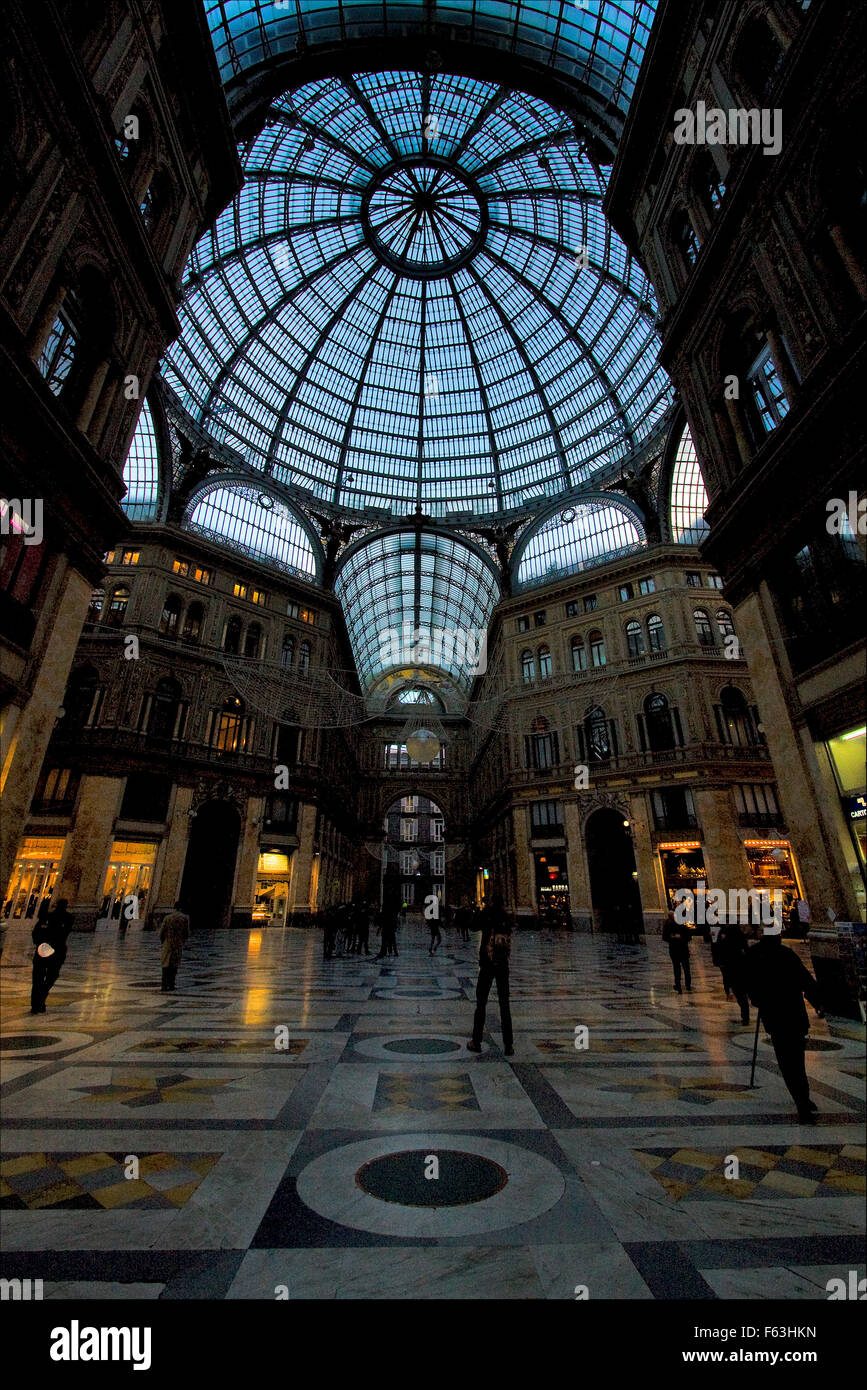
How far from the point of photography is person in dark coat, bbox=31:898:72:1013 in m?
8.03

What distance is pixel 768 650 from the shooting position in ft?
41.0

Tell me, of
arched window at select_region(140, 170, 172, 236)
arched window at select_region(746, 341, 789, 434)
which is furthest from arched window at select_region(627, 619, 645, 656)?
arched window at select_region(140, 170, 172, 236)

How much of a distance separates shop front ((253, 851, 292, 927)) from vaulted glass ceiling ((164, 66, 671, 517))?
84.0 feet

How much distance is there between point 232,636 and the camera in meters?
35.0

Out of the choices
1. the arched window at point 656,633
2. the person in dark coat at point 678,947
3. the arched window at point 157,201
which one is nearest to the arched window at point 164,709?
the arched window at point 157,201

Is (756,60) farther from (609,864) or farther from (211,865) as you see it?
(211,865)

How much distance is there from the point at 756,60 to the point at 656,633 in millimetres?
24496

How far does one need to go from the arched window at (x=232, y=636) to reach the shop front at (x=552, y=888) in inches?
878

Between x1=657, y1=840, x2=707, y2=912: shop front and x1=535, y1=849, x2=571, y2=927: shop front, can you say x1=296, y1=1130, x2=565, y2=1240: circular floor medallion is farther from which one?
x1=535, y1=849, x2=571, y2=927: shop front

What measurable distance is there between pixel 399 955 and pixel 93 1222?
18092mm

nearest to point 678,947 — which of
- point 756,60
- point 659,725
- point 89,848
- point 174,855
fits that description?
point 756,60

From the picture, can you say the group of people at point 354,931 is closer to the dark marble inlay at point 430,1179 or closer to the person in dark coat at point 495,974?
the person in dark coat at point 495,974

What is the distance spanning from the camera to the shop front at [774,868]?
2780 cm
